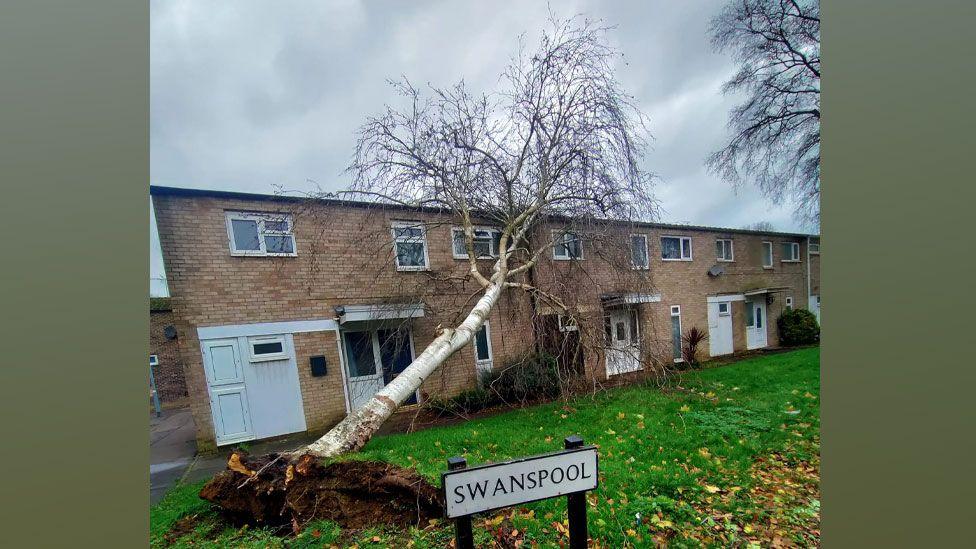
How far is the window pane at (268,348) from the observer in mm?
2412

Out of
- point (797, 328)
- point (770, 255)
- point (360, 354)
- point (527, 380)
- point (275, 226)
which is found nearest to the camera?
point (275, 226)

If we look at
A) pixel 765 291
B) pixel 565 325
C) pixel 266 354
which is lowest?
pixel 565 325

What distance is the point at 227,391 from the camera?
7.71 feet

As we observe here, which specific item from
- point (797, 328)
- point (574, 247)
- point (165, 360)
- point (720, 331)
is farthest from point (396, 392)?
point (797, 328)

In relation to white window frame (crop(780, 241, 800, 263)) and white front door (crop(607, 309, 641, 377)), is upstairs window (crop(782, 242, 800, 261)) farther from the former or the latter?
white front door (crop(607, 309, 641, 377))

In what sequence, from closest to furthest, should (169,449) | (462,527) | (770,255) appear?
1. (462,527)
2. (169,449)
3. (770,255)

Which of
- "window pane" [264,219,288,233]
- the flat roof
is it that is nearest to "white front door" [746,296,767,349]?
the flat roof

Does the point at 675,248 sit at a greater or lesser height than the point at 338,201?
lesser

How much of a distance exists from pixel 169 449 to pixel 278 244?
178cm

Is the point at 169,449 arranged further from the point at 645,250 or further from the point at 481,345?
the point at 645,250

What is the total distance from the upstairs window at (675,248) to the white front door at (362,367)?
3.61 meters

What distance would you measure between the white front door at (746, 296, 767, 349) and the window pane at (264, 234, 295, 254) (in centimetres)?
526

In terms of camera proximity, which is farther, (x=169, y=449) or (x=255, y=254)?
(x=255, y=254)
